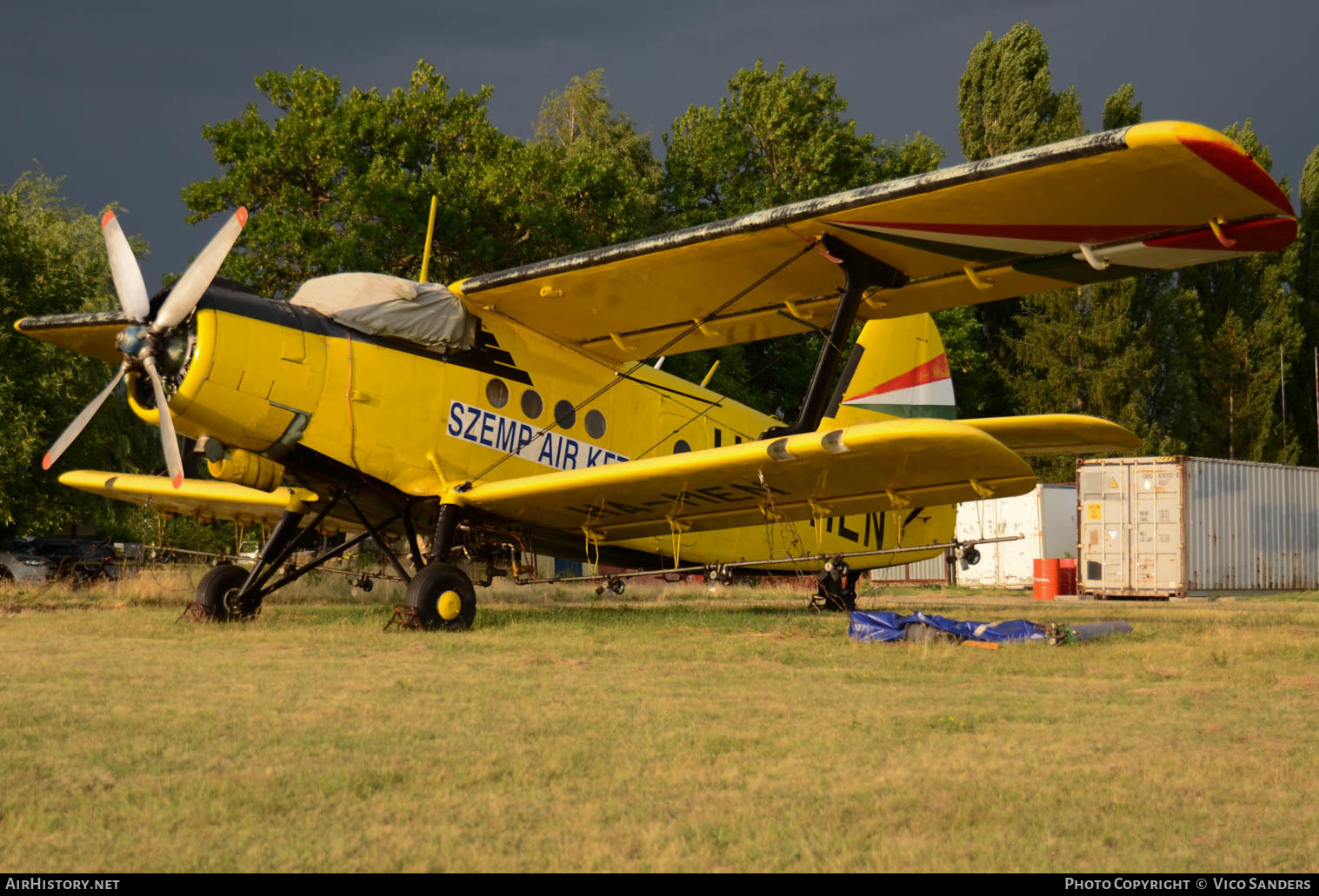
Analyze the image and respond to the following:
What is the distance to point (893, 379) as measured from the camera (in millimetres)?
15438

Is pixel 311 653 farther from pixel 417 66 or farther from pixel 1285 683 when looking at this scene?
pixel 417 66

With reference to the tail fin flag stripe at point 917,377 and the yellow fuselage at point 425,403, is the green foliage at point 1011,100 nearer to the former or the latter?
the tail fin flag stripe at point 917,377

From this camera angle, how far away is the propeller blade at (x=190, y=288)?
31.1 ft

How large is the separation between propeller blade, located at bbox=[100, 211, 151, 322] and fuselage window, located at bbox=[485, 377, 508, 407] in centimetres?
333

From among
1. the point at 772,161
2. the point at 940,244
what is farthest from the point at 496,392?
the point at 772,161

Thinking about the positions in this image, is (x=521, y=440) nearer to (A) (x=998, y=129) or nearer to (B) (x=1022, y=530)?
(B) (x=1022, y=530)

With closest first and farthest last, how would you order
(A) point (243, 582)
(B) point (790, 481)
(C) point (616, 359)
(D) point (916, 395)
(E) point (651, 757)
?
(E) point (651, 757) → (B) point (790, 481) → (A) point (243, 582) → (C) point (616, 359) → (D) point (916, 395)

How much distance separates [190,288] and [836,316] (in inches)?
228

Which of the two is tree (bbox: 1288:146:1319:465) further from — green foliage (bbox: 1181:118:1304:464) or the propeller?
the propeller

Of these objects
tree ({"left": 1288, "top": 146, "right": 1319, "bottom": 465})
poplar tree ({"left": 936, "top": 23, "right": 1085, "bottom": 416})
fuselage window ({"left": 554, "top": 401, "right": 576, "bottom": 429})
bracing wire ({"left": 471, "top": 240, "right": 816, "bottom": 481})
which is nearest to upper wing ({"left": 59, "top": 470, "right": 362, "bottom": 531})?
bracing wire ({"left": 471, "top": 240, "right": 816, "bottom": 481})

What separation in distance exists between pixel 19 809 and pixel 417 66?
29.4 meters

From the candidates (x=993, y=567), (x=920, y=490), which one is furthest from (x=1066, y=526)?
(x=920, y=490)

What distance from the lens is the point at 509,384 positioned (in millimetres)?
11586

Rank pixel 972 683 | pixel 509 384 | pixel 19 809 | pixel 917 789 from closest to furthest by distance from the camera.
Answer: pixel 19 809 → pixel 917 789 → pixel 972 683 → pixel 509 384
